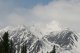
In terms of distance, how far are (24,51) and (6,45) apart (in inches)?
1815

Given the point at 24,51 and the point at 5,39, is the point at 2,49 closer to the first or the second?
the point at 5,39

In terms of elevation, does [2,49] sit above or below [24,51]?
below

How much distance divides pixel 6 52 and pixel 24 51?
4618 centimetres

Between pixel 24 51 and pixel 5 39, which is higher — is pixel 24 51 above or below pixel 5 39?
above

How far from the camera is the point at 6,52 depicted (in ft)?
207

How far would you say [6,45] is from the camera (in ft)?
208

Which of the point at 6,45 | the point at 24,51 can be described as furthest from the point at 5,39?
the point at 24,51

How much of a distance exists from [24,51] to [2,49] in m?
45.4

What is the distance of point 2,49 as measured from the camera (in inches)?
2517

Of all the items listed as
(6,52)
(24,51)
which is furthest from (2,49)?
(24,51)

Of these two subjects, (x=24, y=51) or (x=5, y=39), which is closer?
(x=5, y=39)

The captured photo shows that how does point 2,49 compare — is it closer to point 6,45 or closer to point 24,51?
point 6,45

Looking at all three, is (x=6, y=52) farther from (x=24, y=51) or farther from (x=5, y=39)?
(x=24, y=51)

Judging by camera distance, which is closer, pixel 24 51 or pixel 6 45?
pixel 6 45
